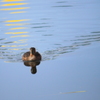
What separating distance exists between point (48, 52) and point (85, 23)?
13.8ft

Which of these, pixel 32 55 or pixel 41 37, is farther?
pixel 41 37

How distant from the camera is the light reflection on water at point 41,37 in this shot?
19656mm

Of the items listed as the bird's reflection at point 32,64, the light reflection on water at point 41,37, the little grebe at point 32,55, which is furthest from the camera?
the light reflection on water at point 41,37

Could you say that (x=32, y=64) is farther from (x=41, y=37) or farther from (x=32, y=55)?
(x=41, y=37)

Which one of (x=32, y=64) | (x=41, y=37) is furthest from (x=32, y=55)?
(x=41, y=37)

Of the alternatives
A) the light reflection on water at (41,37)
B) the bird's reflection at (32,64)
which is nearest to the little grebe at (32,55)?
the bird's reflection at (32,64)

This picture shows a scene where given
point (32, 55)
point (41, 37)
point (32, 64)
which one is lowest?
point (32, 64)

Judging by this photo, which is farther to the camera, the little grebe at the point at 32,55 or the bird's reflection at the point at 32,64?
the little grebe at the point at 32,55

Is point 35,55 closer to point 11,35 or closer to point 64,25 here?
point 11,35

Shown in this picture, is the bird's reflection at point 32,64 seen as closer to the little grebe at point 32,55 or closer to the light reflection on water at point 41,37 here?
the little grebe at point 32,55

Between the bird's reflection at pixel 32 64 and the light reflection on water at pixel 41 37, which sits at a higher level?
the light reflection on water at pixel 41 37

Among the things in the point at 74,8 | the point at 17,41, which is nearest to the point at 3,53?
the point at 17,41

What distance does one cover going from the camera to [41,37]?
2098 centimetres

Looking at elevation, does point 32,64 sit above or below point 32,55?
below
